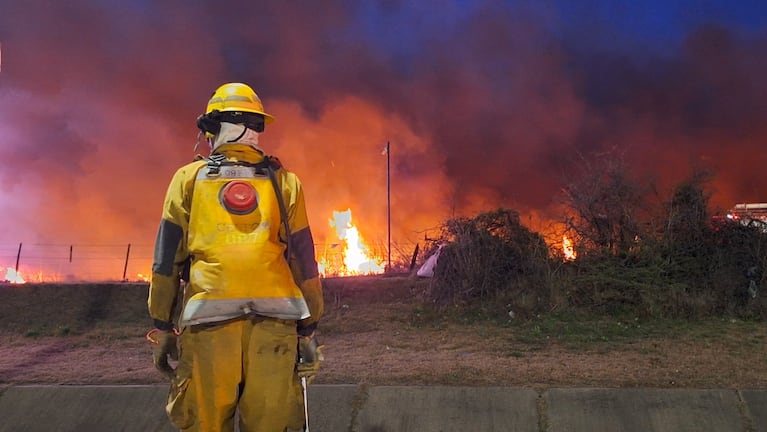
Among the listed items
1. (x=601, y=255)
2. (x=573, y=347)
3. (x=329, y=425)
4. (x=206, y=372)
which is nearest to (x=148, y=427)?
(x=329, y=425)

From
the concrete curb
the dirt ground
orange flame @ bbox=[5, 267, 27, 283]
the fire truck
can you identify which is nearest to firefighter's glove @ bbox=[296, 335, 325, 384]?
the concrete curb

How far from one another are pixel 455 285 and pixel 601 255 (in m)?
1.85

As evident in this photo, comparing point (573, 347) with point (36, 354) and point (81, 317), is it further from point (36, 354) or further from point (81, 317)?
A: point (81, 317)

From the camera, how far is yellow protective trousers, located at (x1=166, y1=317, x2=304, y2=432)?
9.02 feet

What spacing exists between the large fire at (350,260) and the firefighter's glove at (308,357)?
707 cm

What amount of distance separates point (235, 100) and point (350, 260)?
9.55 metres

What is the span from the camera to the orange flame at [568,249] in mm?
8320

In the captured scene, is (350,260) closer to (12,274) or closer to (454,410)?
(12,274)

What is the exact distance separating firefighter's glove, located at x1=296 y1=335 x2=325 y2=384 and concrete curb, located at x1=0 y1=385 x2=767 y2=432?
1.42 meters

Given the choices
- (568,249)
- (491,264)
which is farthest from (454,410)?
(568,249)

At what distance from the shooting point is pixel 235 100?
301cm

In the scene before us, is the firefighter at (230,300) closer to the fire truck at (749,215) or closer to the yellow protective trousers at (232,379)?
the yellow protective trousers at (232,379)

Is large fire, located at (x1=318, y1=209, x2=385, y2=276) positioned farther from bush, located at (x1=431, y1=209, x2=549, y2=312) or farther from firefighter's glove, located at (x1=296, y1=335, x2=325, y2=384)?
firefighter's glove, located at (x1=296, y1=335, x2=325, y2=384)

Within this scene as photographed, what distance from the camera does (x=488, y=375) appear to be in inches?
192
